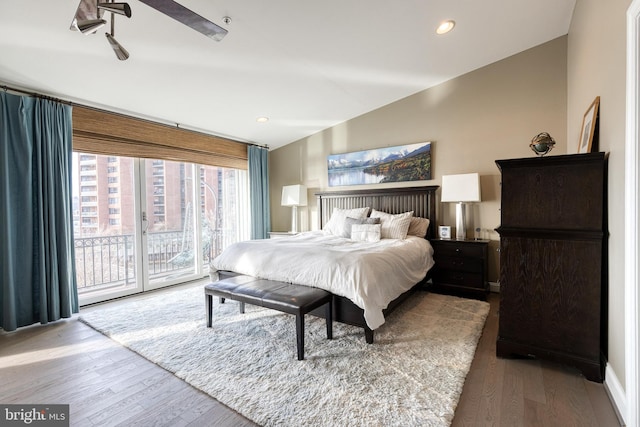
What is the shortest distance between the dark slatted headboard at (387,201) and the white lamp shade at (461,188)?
1.13 feet

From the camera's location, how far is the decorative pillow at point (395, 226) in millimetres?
3814

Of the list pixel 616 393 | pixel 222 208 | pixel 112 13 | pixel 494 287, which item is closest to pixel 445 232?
pixel 494 287

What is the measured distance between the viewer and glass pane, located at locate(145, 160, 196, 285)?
13.9 feet

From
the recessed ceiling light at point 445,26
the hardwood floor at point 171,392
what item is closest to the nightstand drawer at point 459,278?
the hardwood floor at point 171,392

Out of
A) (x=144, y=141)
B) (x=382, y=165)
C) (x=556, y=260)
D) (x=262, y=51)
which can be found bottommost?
(x=556, y=260)

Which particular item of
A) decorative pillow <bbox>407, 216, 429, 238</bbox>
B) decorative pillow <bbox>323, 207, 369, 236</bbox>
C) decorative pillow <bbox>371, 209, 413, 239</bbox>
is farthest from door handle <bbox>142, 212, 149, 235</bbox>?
decorative pillow <bbox>407, 216, 429, 238</bbox>

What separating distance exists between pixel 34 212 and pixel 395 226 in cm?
403

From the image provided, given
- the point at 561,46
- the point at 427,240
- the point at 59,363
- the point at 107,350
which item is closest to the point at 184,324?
the point at 107,350

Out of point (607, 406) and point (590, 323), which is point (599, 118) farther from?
point (607, 406)

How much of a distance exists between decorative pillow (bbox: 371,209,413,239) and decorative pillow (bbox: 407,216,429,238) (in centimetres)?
15

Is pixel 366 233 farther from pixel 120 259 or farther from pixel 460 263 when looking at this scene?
pixel 120 259

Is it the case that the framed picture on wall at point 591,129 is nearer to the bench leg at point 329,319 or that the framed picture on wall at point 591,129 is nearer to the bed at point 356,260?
the bed at point 356,260

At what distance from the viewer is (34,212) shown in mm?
2918

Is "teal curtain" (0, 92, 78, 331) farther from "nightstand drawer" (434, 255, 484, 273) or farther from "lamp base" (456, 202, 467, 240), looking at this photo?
"lamp base" (456, 202, 467, 240)
